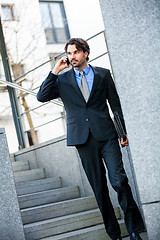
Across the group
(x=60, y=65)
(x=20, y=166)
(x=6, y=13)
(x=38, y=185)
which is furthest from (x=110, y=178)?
(x=6, y=13)

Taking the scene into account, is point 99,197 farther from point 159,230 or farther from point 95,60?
point 95,60

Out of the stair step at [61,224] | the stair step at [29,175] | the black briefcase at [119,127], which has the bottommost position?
the stair step at [61,224]

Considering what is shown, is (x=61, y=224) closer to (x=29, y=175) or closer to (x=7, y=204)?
(x=7, y=204)

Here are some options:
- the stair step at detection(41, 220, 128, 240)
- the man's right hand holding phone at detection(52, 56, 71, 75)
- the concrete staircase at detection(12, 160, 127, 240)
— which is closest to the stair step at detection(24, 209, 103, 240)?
the concrete staircase at detection(12, 160, 127, 240)

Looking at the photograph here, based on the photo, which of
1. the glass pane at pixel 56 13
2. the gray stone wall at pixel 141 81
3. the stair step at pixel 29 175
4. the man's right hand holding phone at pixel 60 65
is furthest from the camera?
the glass pane at pixel 56 13

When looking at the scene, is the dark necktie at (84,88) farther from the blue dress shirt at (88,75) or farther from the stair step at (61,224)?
the stair step at (61,224)

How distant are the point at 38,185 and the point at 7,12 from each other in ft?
13.9

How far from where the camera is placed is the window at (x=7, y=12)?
27.9 feet

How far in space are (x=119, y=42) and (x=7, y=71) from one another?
556 centimetres

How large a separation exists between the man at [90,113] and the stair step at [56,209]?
4.55ft

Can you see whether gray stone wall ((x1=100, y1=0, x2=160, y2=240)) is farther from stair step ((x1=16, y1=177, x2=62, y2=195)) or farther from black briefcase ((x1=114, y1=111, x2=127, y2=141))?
stair step ((x1=16, y1=177, x2=62, y2=195))

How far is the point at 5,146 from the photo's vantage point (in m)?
4.06

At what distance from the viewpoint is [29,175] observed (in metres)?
Answer: 6.16

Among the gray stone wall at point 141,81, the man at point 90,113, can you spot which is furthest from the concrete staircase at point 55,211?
the gray stone wall at point 141,81
